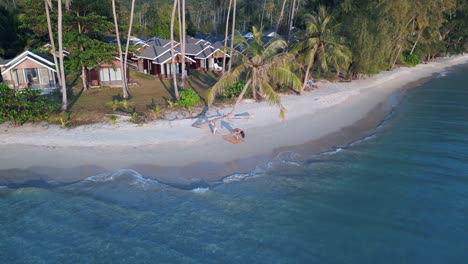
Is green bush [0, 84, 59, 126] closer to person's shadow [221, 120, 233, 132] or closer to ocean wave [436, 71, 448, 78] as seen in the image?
person's shadow [221, 120, 233, 132]

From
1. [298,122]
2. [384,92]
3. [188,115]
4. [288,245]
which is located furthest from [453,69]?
[288,245]

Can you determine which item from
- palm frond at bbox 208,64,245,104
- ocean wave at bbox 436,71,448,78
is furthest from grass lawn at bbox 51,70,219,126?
ocean wave at bbox 436,71,448,78

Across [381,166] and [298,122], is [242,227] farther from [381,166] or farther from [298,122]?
[298,122]

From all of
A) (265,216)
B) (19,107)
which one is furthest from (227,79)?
(19,107)

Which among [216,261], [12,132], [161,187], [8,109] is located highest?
[8,109]

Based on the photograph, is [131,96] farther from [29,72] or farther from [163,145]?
[163,145]

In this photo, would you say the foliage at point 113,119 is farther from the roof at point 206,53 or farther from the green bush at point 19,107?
the roof at point 206,53
